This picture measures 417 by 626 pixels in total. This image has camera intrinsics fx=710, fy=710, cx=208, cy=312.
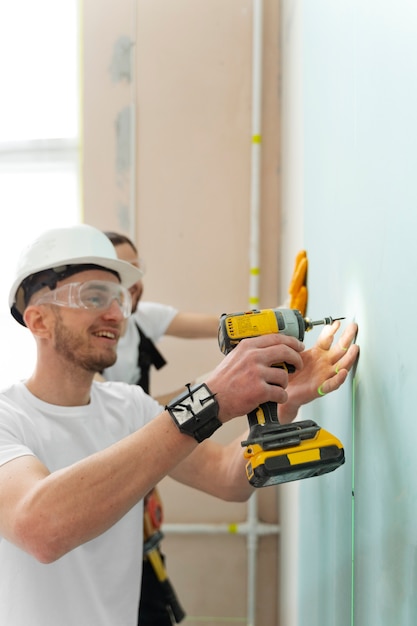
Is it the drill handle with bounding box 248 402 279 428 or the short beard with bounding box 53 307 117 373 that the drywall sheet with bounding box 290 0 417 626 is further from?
the short beard with bounding box 53 307 117 373


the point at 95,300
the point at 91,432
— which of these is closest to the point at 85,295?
the point at 95,300

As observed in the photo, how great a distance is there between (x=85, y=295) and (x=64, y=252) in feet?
0.40

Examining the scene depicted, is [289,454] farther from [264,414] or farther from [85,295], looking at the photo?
[85,295]

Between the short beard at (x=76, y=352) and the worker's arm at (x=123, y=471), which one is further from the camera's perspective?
the short beard at (x=76, y=352)

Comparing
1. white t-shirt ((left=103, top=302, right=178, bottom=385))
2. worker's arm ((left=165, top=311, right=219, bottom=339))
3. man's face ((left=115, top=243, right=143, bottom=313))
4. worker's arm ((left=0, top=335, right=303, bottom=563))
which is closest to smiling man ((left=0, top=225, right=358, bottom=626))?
worker's arm ((left=0, top=335, right=303, bottom=563))

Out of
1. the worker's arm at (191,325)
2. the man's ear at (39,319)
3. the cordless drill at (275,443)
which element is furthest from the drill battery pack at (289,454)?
the worker's arm at (191,325)

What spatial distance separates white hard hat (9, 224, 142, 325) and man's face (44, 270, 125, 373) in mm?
54

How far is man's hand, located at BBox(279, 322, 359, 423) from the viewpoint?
4.59ft

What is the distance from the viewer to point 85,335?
1782 mm

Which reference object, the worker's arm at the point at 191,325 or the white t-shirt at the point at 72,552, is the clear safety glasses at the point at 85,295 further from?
the worker's arm at the point at 191,325

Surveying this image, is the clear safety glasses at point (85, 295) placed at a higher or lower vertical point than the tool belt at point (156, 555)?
higher

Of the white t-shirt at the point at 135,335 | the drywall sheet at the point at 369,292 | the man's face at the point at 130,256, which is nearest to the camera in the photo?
the drywall sheet at the point at 369,292

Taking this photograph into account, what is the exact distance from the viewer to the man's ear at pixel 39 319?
180cm

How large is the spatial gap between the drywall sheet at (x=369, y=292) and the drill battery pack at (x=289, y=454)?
0.08m
